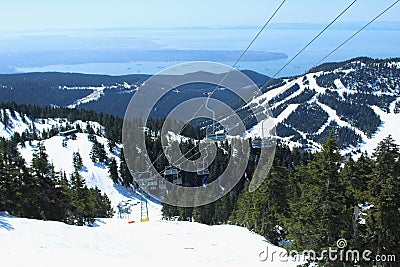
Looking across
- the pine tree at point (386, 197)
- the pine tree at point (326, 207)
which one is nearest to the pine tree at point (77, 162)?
the pine tree at point (326, 207)

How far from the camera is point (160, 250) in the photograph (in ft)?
66.4

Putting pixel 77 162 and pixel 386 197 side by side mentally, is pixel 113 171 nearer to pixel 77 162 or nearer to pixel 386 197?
pixel 77 162

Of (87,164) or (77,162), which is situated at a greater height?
(77,162)

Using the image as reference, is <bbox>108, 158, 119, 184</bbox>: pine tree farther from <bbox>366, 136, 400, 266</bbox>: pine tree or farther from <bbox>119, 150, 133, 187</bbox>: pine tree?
<bbox>366, 136, 400, 266</bbox>: pine tree

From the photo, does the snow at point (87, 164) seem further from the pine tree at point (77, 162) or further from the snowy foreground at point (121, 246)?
the snowy foreground at point (121, 246)

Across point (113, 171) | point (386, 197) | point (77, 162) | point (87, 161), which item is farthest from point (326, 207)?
point (87, 161)

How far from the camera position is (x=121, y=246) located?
67.2 ft

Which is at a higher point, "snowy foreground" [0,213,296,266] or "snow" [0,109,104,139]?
"snow" [0,109,104,139]

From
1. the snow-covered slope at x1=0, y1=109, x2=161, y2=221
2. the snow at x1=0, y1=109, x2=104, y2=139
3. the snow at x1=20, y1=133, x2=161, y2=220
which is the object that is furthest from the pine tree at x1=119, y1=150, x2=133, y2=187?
the snow at x1=0, y1=109, x2=104, y2=139

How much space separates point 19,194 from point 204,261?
17.8 m

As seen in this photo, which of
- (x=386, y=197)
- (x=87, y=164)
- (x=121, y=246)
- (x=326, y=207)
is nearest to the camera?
(x=386, y=197)

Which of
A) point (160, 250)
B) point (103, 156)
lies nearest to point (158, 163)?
point (103, 156)

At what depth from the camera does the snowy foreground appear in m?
15.3

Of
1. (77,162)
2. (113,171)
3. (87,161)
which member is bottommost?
(113,171)
